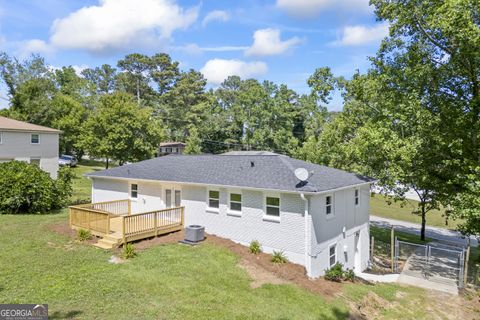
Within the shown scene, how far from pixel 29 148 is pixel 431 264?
33530 millimetres

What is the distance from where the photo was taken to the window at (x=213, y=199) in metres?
15.3

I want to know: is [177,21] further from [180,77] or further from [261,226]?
[180,77]

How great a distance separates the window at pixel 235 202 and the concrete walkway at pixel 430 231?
63.0 ft

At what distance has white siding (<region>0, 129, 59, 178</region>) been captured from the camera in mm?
28703

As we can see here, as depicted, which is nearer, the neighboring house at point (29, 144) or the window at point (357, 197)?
the window at point (357, 197)

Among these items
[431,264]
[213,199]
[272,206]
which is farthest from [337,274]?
[431,264]

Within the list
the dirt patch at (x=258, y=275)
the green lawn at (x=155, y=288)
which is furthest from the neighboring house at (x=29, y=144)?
the dirt patch at (x=258, y=275)

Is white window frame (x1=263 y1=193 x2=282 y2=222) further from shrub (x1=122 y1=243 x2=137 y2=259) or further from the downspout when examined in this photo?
shrub (x1=122 y1=243 x2=137 y2=259)

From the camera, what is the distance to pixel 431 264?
689 inches

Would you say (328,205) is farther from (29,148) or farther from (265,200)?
(29,148)

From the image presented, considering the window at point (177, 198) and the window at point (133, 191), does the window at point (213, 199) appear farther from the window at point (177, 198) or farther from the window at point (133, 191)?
the window at point (133, 191)

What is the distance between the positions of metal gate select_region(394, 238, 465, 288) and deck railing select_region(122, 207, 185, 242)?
11.5m

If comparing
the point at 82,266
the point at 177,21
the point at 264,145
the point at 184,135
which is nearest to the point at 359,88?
the point at 177,21

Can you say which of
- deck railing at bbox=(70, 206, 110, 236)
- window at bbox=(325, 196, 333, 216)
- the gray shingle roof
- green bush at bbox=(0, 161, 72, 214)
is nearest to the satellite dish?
the gray shingle roof
